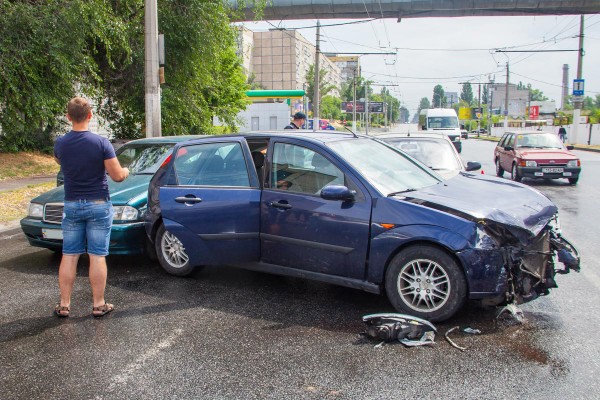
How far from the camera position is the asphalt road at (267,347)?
3.45 m

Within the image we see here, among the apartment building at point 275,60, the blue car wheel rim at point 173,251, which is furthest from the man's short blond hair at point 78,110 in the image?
the apartment building at point 275,60

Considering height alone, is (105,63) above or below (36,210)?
above

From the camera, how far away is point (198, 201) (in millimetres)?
5586

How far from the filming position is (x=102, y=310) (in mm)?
4852

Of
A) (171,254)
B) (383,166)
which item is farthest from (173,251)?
(383,166)

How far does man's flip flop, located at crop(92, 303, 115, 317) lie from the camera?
190 inches

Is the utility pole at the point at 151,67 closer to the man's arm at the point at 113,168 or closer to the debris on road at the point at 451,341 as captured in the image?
the man's arm at the point at 113,168

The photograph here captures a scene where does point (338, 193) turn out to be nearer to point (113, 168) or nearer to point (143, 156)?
point (113, 168)

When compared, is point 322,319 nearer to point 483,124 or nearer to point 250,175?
point 250,175

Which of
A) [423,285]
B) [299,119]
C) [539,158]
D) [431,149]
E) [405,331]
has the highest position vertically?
[299,119]

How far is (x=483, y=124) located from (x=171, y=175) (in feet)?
378

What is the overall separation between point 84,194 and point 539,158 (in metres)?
13.3

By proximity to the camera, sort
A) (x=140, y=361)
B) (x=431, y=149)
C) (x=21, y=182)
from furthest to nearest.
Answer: (x=21, y=182)
(x=431, y=149)
(x=140, y=361)

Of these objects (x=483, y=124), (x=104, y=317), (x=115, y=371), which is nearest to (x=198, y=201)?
(x=104, y=317)
